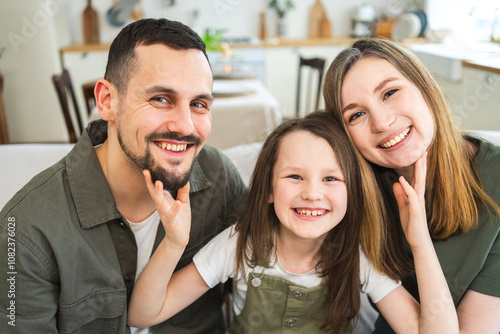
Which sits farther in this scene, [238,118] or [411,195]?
[238,118]

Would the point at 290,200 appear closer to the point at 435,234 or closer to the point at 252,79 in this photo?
the point at 435,234

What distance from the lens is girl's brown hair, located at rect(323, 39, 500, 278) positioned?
114 centimetres

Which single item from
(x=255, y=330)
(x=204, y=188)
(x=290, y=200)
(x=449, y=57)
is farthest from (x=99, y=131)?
(x=449, y=57)

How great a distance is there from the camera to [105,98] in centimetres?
114

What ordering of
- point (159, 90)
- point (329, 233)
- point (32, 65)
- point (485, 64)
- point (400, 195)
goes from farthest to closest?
1. point (32, 65)
2. point (485, 64)
3. point (329, 233)
4. point (400, 195)
5. point (159, 90)

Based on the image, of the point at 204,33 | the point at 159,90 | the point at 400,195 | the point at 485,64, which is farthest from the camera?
the point at 204,33

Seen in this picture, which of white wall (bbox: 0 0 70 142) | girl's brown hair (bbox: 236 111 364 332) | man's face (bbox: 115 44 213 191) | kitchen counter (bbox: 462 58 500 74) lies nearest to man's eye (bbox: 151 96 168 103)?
man's face (bbox: 115 44 213 191)

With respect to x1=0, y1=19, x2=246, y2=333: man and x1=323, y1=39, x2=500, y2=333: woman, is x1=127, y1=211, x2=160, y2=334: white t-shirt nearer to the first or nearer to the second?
x1=0, y1=19, x2=246, y2=333: man

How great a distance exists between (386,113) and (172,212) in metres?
0.57

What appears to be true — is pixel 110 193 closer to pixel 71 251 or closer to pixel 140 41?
pixel 71 251

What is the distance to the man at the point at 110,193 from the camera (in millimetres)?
1035

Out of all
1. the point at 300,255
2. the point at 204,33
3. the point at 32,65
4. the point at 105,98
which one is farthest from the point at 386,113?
the point at 32,65

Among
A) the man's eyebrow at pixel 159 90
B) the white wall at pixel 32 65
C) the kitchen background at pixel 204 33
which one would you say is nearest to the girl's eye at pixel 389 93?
the man's eyebrow at pixel 159 90

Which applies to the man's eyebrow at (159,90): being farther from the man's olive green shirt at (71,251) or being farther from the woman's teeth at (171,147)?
the man's olive green shirt at (71,251)
